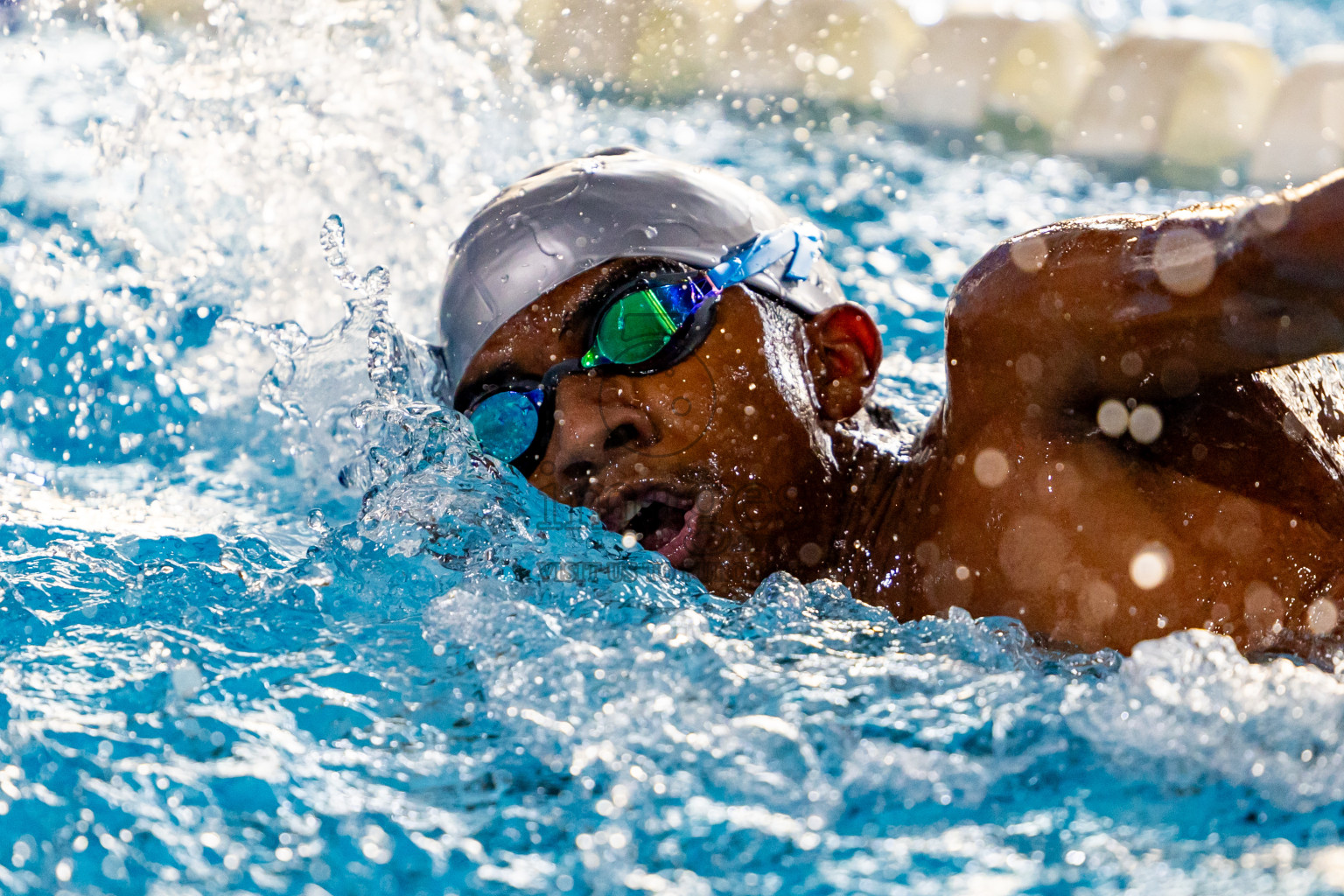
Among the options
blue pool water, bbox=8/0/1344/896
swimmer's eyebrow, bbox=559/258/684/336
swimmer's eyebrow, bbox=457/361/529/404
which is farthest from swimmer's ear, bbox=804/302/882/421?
swimmer's eyebrow, bbox=457/361/529/404

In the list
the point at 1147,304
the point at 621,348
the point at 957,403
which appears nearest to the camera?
the point at 1147,304

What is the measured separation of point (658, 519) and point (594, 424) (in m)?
0.19

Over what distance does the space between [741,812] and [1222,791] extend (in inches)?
20.8

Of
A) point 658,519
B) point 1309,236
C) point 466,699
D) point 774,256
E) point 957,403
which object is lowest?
point 466,699

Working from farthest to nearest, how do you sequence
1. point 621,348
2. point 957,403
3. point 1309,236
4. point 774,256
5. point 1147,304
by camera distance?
1. point 774,256
2. point 621,348
3. point 957,403
4. point 1147,304
5. point 1309,236

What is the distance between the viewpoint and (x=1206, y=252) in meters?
1.42

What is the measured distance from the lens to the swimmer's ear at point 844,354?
209 cm

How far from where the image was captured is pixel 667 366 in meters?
1.94

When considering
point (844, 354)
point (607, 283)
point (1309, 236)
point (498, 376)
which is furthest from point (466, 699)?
point (1309, 236)

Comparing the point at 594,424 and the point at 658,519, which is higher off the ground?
the point at 594,424

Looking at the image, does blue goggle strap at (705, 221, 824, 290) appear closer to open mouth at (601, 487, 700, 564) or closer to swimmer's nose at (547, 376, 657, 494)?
swimmer's nose at (547, 376, 657, 494)

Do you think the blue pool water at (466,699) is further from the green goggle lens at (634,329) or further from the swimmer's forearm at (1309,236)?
the swimmer's forearm at (1309,236)

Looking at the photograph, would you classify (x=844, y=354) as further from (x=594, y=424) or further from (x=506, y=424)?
(x=506, y=424)

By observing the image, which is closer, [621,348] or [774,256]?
[621,348]
